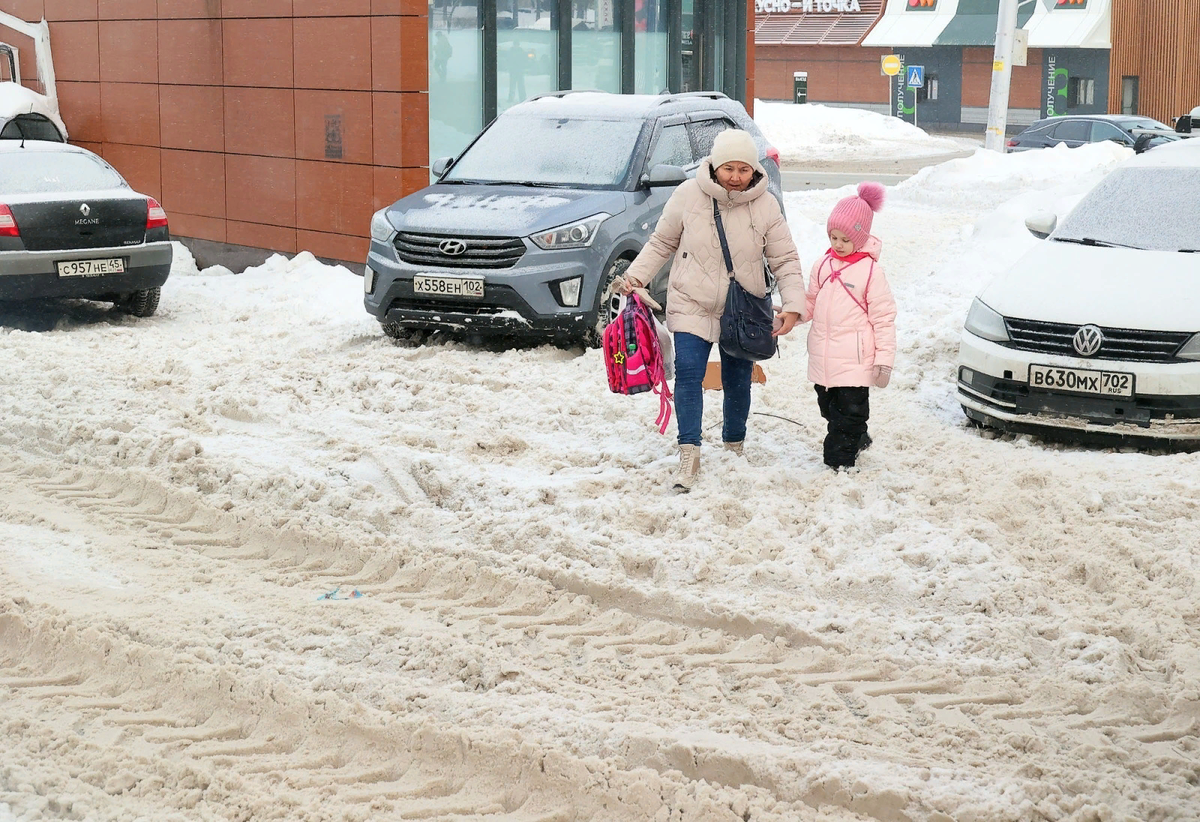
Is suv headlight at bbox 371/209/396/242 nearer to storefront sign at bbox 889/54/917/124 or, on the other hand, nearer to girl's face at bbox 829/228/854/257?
girl's face at bbox 829/228/854/257

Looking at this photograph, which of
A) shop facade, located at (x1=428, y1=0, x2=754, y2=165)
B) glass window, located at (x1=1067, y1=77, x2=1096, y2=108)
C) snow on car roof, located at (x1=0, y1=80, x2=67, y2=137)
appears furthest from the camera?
glass window, located at (x1=1067, y1=77, x2=1096, y2=108)

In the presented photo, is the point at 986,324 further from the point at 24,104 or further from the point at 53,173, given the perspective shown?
the point at 24,104

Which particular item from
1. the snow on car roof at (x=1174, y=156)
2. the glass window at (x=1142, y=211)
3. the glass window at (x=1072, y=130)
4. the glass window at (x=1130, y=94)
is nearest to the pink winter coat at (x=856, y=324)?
the glass window at (x=1142, y=211)

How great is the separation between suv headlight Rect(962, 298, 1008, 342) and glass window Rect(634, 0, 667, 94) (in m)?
9.65

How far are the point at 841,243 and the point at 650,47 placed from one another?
1110 centimetres

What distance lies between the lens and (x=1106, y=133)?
2588 cm

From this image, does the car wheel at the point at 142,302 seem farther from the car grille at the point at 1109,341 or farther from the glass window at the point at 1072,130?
the glass window at the point at 1072,130

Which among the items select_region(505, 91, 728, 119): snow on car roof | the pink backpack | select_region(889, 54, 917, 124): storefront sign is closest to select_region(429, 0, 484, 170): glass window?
select_region(505, 91, 728, 119): snow on car roof

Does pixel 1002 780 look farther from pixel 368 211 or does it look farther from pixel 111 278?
pixel 368 211

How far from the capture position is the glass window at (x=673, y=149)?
35.6 feet

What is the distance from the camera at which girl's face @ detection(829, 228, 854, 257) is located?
Answer: 6812mm

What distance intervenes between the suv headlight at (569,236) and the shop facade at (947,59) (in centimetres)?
3128

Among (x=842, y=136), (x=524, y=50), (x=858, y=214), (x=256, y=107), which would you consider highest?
(x=524, y=50)

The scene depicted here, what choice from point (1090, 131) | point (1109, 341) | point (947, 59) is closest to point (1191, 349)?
point (1109, 341)
